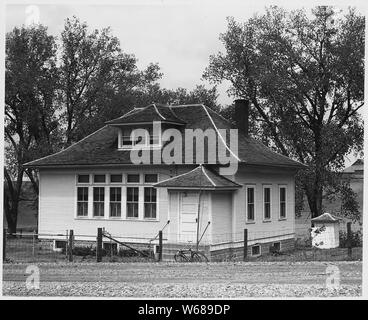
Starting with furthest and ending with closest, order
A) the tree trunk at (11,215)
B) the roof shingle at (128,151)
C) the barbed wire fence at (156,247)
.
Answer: the tree trunk at (11,215) → the roof shingle at (128,151) → the barbed wire fence at (156,247)

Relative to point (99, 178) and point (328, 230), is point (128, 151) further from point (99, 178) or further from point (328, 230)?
point (328, 230)

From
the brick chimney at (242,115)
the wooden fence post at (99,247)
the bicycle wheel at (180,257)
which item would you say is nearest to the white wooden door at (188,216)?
the bicycle wheel at (180,257)

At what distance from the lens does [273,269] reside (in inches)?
680

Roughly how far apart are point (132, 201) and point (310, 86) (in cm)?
792

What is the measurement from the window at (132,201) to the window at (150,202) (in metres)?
0.39

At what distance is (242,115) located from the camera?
24453mm

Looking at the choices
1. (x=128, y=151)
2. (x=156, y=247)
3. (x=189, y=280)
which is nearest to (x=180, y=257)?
(x=156, y=247)

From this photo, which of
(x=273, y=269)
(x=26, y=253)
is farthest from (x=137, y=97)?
(x=273, y=269)

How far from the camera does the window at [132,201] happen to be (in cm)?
2330

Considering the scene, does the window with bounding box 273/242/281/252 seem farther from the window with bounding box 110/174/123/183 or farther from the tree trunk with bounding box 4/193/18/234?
the tree trunk with bounding box 4/193/18/234

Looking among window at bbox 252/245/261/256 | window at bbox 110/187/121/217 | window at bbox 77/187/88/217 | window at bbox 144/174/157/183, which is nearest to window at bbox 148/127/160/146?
window at bbox 144/174/157/183

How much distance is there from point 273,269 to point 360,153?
714 cm

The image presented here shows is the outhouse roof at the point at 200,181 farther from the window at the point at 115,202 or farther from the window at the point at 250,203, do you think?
the window at the point at 115,202
